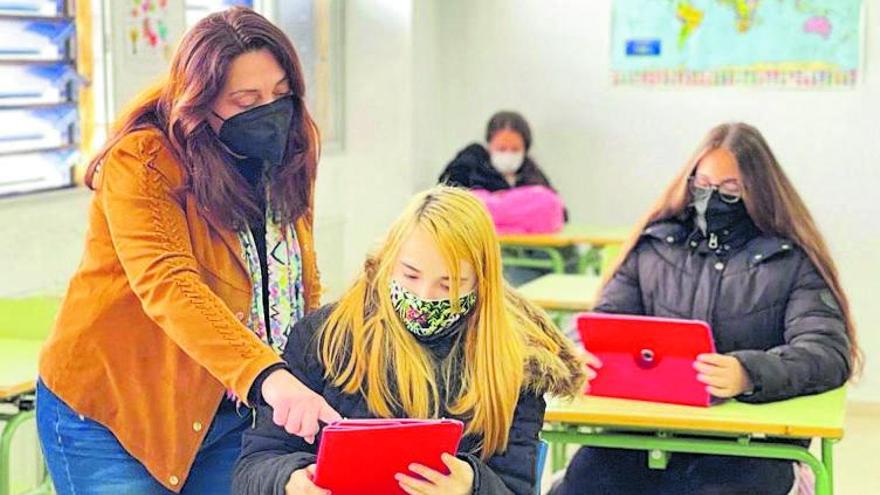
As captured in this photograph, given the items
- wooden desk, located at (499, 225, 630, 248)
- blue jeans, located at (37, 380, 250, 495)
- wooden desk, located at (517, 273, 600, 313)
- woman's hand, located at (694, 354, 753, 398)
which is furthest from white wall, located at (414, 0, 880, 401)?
blue jeans, located at (37, 380, 250, 495)

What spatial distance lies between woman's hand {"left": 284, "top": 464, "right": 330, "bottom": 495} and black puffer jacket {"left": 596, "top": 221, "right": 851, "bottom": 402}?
48.7 inches

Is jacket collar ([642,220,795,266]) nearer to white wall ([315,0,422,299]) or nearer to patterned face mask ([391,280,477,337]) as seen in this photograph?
patterned face mask ([391,280,477,337])

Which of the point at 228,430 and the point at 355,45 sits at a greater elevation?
the point at 355,45

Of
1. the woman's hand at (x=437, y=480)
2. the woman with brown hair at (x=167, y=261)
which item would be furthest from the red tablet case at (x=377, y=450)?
the woman with brown hair at (x=167, y=261)

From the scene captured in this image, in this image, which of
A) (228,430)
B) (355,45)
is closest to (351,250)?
(355,45)

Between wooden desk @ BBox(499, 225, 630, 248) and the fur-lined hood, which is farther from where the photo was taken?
wooden desk @ BBox(499, 225, 630, 248)

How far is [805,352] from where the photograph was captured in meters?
3.07

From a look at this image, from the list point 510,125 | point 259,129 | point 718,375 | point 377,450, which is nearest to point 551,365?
point 377,450

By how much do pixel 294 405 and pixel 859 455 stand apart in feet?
13.0

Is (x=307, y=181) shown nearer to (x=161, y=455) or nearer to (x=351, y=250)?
(x=161, y=455)

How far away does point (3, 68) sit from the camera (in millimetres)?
3836

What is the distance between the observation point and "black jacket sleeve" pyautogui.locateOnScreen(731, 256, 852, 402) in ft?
9.71

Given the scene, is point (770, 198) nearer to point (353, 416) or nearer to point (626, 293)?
point (626, 293)

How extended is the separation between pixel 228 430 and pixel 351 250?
12.7 ft
